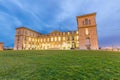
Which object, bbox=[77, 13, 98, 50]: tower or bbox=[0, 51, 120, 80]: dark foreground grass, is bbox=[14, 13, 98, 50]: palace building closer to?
bbox=[77, 13, 98, 50]: tower

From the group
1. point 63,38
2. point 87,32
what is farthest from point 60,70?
point 63,38

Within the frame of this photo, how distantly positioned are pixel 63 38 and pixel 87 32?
25591 mm

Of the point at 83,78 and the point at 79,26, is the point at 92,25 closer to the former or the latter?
the point at 79,26

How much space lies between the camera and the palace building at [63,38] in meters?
34.8

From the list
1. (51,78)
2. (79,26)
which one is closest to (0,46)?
(79,26)

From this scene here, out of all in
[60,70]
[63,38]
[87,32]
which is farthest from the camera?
[63,38]

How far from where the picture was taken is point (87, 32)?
35.3m

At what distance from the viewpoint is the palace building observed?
3481 cm

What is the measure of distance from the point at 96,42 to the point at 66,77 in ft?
97.8

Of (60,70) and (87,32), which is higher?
(87,32)

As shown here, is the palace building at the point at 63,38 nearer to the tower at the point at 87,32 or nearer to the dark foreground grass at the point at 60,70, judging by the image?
the tower at the point at 87,32

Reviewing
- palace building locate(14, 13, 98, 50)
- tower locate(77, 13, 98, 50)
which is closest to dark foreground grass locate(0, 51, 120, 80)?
tower locate(77, 13, 98, 50)

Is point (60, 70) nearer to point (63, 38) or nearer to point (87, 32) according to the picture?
point (87, 32)

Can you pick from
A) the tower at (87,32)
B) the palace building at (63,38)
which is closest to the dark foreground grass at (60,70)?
the tower at (87,32)
